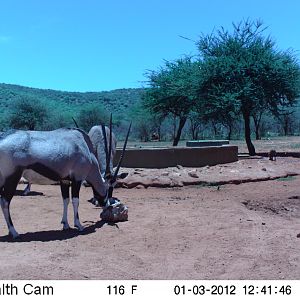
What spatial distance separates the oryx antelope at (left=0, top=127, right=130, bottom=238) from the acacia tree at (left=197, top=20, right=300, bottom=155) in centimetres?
1454

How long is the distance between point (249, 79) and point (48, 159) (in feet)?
55.4

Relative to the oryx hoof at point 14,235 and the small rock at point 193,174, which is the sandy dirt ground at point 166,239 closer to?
the oryx hoof at point 14,235

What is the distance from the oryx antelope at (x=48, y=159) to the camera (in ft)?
26.2

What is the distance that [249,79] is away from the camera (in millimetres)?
23750

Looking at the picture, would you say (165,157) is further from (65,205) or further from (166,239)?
(166,239)

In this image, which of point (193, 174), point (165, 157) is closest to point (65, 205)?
point (193, 174)

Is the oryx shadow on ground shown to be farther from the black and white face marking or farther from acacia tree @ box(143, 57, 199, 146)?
acacia tree @ box(143, 57, 199, 146)

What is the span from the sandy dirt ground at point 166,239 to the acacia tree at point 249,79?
10.9 m

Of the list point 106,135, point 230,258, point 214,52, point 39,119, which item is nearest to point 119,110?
point 39,119

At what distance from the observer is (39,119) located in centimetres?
4991

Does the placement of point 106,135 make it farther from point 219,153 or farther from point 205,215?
point 219,153

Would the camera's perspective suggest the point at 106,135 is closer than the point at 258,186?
Yes

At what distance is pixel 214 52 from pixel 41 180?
18507 mm
